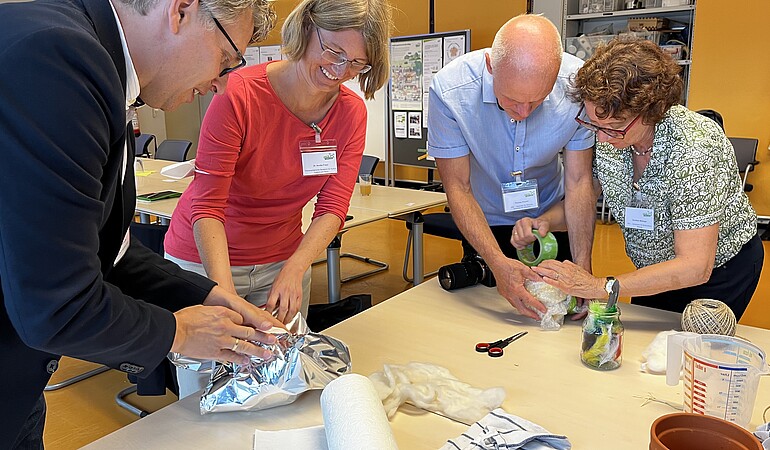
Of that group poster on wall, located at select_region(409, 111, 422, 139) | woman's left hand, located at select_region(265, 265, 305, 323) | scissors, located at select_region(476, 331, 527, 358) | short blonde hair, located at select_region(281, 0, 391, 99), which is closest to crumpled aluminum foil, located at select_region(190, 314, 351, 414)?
woman's left hand, located at select_region(265, 265, 305, 323)

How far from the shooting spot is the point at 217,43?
910 mm

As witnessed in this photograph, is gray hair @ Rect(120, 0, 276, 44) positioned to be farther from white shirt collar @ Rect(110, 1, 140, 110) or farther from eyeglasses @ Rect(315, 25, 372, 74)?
eyeglasses @ Rect(315, 25, 372, 74)

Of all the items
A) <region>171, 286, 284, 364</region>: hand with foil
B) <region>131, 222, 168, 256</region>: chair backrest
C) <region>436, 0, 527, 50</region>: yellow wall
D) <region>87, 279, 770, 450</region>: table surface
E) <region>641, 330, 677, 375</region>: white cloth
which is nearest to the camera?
<region>171, 286, 284, 364</region>: hand with foil

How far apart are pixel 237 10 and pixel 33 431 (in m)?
0.77

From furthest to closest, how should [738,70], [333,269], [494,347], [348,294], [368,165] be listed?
[738,70]
[368,165]
[348,294]
[333,269]
[494,347]

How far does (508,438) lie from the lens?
1.02 metres

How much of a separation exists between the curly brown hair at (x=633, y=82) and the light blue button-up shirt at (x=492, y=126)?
0.29 meters

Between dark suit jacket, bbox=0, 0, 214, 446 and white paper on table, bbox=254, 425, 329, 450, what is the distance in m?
0.27

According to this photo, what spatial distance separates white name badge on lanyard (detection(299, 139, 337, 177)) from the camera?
166cm

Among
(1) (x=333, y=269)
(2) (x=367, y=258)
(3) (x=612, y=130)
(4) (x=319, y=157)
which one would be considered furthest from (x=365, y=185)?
(3) (x=612, y=130)

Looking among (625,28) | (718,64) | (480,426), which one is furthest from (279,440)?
(625,28)

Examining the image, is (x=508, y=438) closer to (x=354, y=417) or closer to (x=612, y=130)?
(x=354, y=417)

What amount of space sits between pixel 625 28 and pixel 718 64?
99cm

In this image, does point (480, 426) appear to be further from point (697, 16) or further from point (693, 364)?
point (697, 16)
